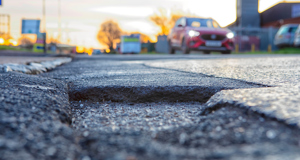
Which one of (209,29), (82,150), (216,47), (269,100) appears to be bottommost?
(82,150)

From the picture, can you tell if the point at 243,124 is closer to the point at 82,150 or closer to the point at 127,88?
the point at 82,150

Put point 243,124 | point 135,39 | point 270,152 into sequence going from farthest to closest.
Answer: point 135,39 < point 243,124 < point 270,152

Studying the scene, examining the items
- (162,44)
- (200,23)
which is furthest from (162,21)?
(200,23)

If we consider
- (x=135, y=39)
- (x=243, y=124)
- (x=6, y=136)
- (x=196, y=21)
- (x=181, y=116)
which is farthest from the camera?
(x=135, y=39)

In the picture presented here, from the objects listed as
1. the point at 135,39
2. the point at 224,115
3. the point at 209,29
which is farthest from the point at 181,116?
the point at 135,39

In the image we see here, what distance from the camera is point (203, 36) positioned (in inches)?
391

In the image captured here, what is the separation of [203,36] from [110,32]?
56246mm

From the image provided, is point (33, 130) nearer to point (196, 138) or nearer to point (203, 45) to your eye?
point (196, 138)

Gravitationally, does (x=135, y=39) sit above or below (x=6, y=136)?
above

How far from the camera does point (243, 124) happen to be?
2.80ft

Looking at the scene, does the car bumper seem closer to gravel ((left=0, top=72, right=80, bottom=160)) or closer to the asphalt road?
the asphalt road

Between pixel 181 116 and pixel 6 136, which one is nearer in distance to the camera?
pixel 6 136

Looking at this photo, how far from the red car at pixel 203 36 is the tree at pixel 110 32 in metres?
54.4

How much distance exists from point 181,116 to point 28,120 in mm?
621
